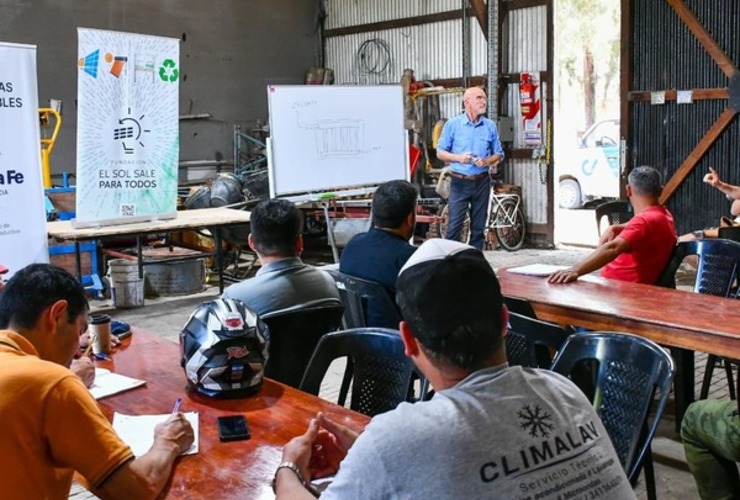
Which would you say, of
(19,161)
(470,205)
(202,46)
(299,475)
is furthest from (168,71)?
(202,46)

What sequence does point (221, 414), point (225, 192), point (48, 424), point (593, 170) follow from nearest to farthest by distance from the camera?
point (48, 424), point (221, 414), point (225, 192), point (593, 170)

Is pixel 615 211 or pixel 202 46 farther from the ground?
pixel 202 46

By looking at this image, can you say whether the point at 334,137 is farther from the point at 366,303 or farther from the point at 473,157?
the point at 366,303

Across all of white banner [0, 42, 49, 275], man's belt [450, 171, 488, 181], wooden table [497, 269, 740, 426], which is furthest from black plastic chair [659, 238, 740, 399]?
man's belt [450, 171, 488, 181]

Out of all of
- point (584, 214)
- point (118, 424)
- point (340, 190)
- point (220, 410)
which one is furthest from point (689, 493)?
point (584, 214)

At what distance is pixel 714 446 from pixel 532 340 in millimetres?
746

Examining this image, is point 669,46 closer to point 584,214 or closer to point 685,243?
point 584,214

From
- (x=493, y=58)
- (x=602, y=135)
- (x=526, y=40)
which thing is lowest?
(x=602, y=135)

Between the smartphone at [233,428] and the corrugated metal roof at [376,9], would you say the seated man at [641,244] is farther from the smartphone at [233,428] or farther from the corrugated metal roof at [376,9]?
the corrugated metal roof at [376,9]

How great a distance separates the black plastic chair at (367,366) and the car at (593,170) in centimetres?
1069

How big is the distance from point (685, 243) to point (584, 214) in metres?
8.30

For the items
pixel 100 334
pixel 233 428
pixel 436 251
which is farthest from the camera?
pixel 100 334

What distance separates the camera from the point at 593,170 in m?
13.9

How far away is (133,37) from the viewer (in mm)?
6855
